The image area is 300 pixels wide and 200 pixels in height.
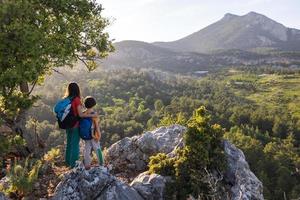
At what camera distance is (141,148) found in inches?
738

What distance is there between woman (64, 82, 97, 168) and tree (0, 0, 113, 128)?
1398 mm

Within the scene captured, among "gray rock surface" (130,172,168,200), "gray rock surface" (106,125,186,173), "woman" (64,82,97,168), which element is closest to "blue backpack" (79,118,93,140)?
"woman" (64,82,97,168)

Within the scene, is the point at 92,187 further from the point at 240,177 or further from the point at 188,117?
the point at 188,117

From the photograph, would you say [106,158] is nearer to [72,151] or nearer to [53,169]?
[53,169]

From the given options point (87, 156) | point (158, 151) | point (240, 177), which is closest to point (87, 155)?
point (87, 156)

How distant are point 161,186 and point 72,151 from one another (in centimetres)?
359

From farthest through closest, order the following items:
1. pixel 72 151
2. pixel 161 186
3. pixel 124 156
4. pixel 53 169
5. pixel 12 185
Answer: pixel 124 156
pixel 53 169
pixel 72 151
pixel 161 186
pixel 12 185

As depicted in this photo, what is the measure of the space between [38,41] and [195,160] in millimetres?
7026

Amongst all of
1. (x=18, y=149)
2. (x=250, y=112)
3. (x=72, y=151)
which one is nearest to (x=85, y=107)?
(x=72, y=151)

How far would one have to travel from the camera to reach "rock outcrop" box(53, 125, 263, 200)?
1327cm

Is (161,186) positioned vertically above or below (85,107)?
below

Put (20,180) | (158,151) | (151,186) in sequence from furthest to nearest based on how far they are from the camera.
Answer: (158,151)
(151,186)
(20,180)

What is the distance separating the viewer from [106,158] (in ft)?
63.6

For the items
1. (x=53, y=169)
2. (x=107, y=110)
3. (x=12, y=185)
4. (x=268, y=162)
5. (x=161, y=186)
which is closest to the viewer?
(x=12, y=185)
